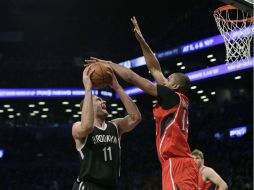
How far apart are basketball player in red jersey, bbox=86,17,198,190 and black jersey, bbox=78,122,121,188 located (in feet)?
1.50

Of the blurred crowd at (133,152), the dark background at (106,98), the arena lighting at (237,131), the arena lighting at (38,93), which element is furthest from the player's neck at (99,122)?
the arena lighting at (38,93)

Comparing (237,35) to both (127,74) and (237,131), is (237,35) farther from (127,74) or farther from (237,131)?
(237,131)

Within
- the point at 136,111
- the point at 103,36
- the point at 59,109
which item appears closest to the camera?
the point at 136,111

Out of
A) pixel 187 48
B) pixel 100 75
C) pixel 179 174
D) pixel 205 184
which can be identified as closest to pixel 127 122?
pixel 100 75

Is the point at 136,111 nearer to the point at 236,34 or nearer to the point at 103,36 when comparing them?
the point at 236,34

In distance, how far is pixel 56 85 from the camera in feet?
114

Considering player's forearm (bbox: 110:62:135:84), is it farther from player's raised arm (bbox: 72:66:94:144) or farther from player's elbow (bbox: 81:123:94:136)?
player's elbow (bbox: 81:123:94:136)

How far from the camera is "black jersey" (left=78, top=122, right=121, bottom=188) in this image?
14.6 feet

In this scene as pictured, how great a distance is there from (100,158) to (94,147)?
0.12 meters

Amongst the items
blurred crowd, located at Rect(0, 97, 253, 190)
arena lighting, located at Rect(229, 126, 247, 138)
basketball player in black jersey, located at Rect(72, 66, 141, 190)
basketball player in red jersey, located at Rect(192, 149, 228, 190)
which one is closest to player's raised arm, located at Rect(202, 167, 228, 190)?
basketball player in red jersey, located at Rect(192, 149, 228, 190)

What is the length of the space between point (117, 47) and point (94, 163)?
114 ft

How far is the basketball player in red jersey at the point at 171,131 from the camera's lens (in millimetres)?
4621

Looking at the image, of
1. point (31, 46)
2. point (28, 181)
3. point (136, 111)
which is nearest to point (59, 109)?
point (31, 46)

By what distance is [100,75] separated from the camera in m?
4.70
